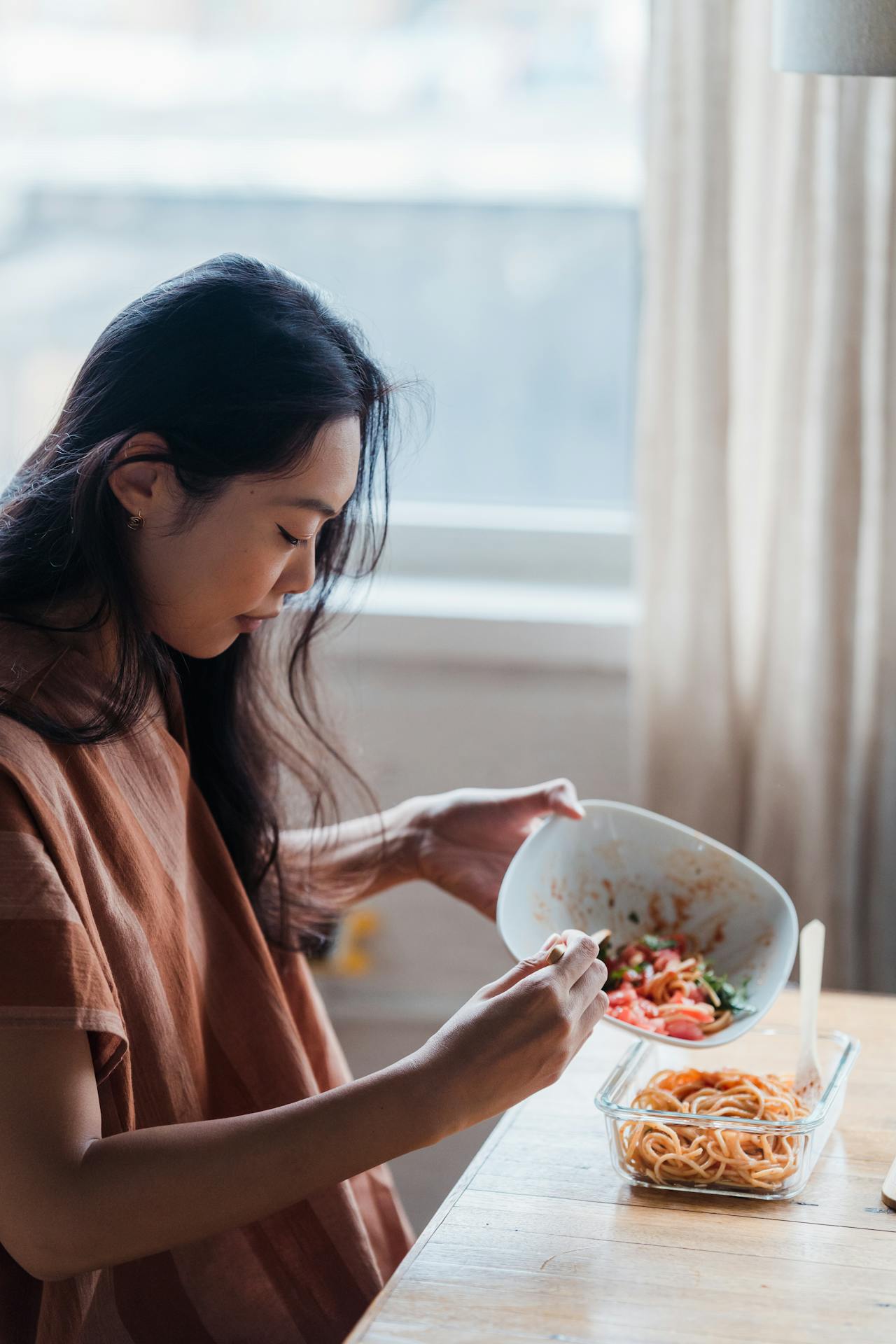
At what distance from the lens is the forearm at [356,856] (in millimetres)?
1426

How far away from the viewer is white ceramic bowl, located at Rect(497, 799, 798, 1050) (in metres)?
1.28

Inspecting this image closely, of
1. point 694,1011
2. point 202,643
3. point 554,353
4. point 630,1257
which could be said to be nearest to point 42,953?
point 202,643

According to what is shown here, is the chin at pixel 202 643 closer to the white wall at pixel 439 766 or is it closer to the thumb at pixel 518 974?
the thumb at pixel 518 974

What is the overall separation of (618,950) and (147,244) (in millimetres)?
1639

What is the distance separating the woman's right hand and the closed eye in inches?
14.4

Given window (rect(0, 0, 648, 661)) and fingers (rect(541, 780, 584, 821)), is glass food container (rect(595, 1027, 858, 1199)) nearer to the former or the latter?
fingers (rect(541, 780, 584, 821))

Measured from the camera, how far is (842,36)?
A: 41.7 inches

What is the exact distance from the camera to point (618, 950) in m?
1.33

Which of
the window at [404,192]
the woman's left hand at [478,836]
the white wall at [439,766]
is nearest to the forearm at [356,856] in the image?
the woman's left hand at [478,836]

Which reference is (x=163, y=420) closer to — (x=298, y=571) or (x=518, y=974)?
(x=298, y=571)

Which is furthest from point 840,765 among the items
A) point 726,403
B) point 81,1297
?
point 81,1297

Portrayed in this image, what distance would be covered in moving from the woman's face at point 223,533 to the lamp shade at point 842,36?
46 cm

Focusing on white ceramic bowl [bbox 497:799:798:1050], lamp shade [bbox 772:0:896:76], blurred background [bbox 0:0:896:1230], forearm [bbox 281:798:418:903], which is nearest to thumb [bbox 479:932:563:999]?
white ceramic bowl [bbox 497:799:798:1050]

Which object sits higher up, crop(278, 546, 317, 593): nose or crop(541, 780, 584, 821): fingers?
crop(278, 546, 317, 593): nose
